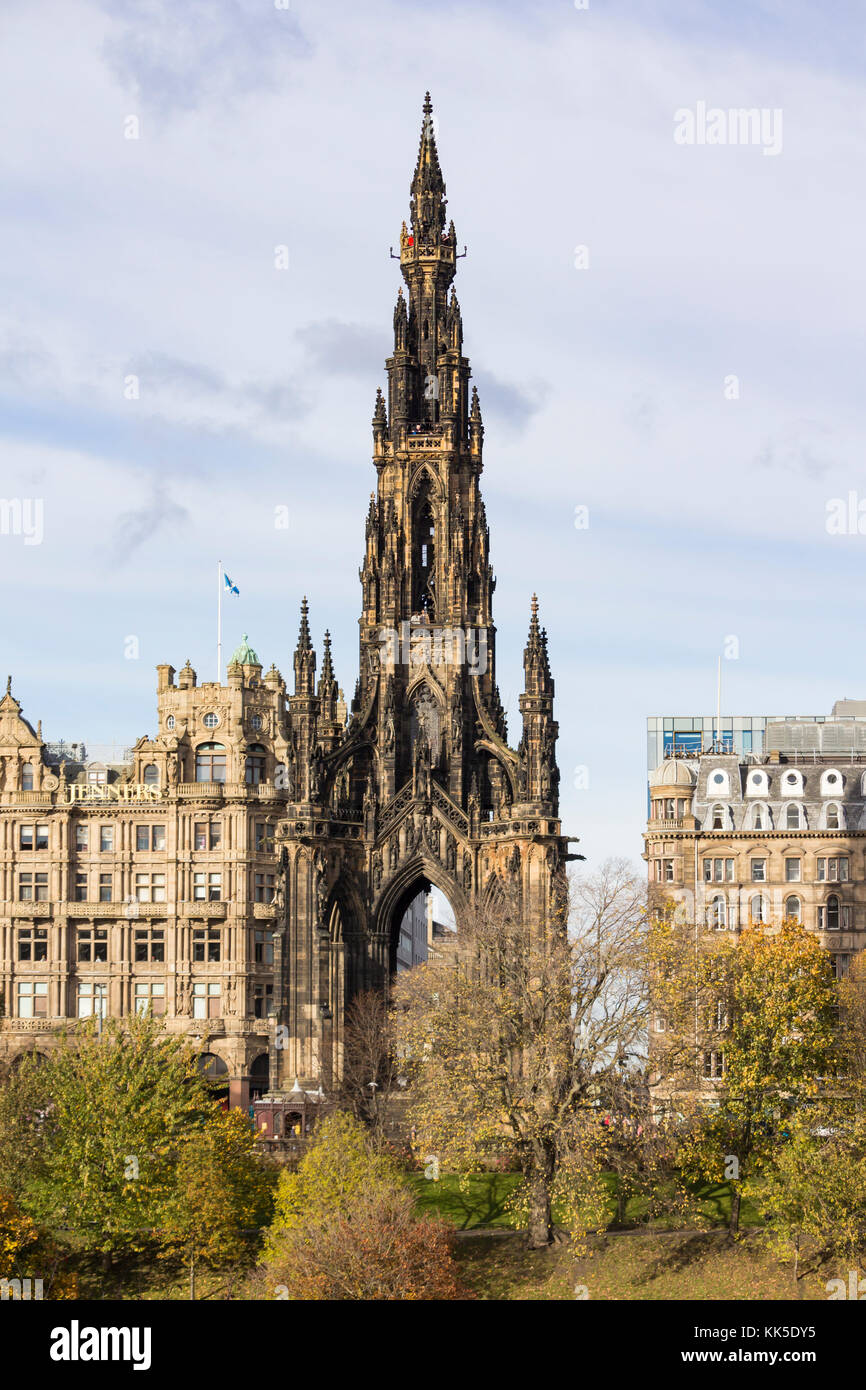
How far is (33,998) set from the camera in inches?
5714

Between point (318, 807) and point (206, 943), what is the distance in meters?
22.2

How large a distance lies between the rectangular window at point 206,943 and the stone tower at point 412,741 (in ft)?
61.7

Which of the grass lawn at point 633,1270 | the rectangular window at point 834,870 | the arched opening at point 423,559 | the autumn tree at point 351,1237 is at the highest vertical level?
the arched opening at point 423,559

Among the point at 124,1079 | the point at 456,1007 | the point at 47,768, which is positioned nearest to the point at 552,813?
the point at 456,1007

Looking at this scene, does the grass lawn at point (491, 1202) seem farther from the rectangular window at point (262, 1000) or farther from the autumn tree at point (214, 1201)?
the rectangular window at point (262, 1000)

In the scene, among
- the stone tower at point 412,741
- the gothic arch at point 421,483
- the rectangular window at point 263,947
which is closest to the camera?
the stone tower at point 412,741

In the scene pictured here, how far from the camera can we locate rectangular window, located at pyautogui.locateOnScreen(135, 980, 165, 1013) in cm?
14338

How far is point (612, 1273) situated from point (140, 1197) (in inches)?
790

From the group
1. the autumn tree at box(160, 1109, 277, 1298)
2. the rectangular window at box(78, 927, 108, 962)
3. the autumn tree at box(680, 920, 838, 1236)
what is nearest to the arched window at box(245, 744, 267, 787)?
the rectangular window at box(78, 927, 108, 962)

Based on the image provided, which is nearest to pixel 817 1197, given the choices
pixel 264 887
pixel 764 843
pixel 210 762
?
pixel 264 887

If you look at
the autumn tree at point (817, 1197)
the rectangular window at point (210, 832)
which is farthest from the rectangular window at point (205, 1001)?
the autumn tree at point (817, 1197)

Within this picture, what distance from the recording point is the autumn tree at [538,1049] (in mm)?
101938

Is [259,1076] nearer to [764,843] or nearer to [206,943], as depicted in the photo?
[206,943]
